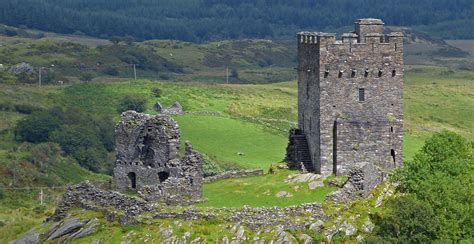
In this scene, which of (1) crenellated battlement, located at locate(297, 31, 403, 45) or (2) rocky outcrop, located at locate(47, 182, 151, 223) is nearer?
(2) rocky outcrop, located at locate(47, 182, 151, 223)

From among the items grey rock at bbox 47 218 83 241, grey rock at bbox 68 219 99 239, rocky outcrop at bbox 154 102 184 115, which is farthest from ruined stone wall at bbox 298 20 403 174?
rocky outcrop at bbox 154 102 184 115

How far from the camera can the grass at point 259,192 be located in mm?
45906

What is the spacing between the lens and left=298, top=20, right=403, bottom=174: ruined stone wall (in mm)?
50531

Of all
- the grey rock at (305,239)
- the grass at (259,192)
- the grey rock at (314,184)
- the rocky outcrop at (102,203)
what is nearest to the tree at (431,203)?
the grey rock at (305,239)

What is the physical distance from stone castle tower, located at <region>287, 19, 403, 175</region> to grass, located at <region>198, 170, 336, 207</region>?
2.15m

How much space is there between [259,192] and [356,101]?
19.0 ft

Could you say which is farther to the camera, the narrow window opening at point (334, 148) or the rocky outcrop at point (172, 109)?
the rocky outcrop at point (172, 109)

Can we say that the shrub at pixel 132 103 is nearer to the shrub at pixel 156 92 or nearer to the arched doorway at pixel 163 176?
the shrub at pixel 156 92

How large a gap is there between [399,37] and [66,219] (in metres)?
14.7

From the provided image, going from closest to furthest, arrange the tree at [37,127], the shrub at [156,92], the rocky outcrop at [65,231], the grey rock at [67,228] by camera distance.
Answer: the rocky outcrop at [65,231] < the grey rock at [67,228] < the tree at [37,127] < the shrub at [156,92]

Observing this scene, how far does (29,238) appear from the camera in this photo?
44875mm

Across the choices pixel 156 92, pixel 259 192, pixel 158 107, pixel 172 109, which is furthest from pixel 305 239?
pixel 156 92

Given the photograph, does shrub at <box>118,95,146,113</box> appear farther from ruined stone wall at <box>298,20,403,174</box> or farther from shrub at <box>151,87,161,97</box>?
ruined stone wall at <box>298,20,403,174</box>

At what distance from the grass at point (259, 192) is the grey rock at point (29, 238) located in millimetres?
5518
